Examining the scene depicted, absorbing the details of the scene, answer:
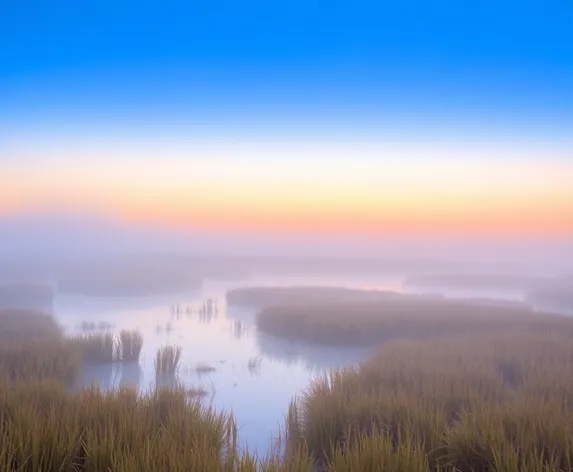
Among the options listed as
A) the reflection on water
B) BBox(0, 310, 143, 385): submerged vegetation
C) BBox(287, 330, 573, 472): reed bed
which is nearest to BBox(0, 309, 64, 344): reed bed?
BBox(0, 310, 143, 385): submerged vegetation

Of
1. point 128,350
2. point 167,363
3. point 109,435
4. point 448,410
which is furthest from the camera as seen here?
point 128,350

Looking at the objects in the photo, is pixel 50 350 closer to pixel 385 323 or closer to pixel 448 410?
pixel 448 410

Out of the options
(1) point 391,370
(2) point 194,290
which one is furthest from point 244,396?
(2) point 194,290

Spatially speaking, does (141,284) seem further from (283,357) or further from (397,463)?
(397,463)

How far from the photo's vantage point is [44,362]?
345 inches

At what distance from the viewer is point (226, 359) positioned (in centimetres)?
1173

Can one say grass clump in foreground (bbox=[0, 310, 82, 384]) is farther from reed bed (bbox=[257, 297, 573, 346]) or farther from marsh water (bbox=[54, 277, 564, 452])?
reed bed (bbox=[257, 297, 573, 346])

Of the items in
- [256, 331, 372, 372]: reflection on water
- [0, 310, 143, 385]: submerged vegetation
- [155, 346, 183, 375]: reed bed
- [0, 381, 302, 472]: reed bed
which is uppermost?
[0, 381, 302, 472]: reed bed

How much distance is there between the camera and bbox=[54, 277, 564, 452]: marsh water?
26.5 feet

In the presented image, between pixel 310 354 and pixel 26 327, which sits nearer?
pixel 310 354

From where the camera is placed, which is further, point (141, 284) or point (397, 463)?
point (141, 284)

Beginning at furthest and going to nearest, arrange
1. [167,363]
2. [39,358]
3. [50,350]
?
[167,363] → [50,350] → [39,358]

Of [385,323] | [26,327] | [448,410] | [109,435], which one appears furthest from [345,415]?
[26,327]

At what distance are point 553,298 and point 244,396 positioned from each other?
25975mm
